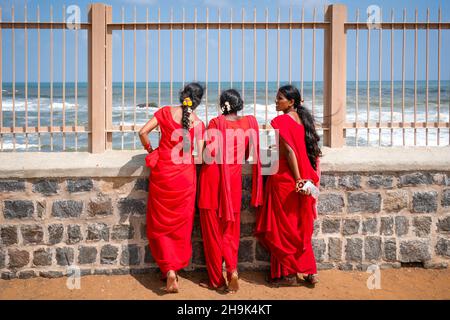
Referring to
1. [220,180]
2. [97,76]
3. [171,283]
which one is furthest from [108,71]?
[171,283]

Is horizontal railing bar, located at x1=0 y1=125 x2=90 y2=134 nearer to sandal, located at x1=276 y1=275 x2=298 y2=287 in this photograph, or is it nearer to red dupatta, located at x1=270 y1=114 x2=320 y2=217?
red dupatta, located at x1=270 y1=114 x2=320 y2=217

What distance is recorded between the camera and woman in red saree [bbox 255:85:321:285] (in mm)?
4012

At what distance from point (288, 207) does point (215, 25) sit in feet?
6.54

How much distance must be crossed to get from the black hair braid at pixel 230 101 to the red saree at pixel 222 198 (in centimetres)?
11

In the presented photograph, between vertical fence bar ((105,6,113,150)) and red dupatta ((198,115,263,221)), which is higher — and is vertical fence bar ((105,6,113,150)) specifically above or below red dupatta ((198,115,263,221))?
above

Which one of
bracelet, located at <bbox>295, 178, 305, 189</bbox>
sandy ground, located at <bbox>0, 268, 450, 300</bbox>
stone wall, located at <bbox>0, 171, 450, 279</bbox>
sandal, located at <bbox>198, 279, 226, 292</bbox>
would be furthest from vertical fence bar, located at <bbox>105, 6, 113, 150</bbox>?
bracelet, located at <bbox>295, 178, 305, 189</bbox>

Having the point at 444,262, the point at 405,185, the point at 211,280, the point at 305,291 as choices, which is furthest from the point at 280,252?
the point at 444,262

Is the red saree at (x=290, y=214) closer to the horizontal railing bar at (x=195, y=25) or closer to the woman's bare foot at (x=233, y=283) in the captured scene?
the woman's bare foot at (x=233, y=283)

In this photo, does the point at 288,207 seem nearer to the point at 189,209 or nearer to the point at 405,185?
the point at 189,209

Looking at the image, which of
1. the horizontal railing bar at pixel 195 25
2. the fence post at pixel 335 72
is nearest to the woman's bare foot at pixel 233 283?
the fence post at pixel 335 72

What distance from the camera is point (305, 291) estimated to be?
4.10 metres

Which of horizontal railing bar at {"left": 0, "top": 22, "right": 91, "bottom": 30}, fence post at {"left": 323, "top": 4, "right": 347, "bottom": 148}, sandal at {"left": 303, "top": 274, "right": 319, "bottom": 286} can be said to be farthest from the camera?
fence post at {"left": 323, "top": 4, "right": 347, "bottom": 148}

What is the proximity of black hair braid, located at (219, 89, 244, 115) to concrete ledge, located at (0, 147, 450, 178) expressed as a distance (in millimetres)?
670

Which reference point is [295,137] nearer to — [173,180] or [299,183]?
[299,183]
